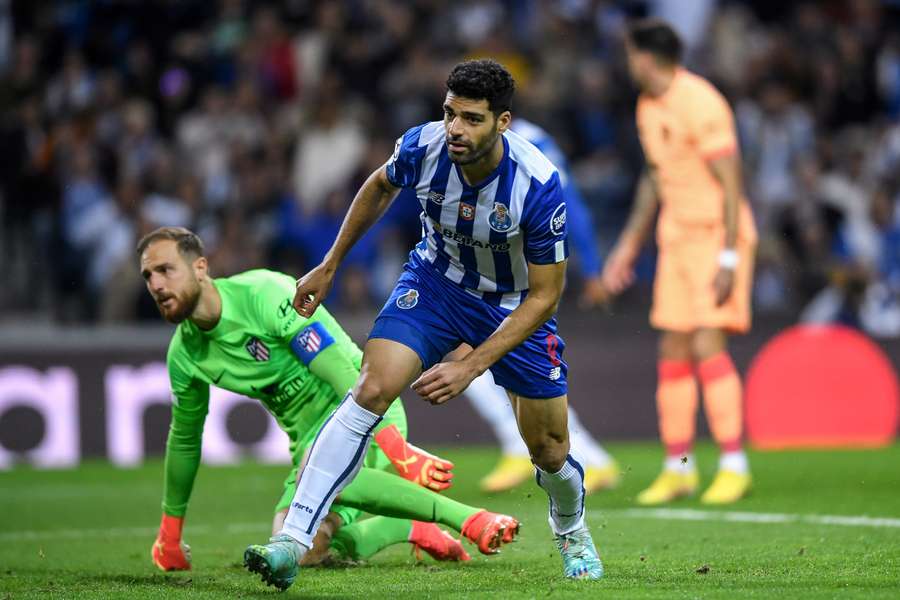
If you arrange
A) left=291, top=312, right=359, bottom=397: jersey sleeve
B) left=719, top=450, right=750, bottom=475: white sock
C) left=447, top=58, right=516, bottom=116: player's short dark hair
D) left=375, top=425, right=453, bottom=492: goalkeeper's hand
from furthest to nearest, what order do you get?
1. left=719, top=450, right=750, bottom=475: white sock
2. left=291, top=312, right=359, bottom=397: jersey sleeve
3. left=375, top=425, right=453, bottom=492: goalkeeper's hand
4. left=447, top=58, right=516, bottom=116: player's short dark hair

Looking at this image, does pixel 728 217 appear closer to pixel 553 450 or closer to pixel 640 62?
pixel 640 62

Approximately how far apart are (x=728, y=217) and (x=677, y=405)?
124cm

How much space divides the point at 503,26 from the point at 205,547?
938 cm

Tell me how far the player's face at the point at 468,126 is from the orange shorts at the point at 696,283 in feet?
13.1

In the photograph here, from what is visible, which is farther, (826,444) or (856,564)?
(826,444)

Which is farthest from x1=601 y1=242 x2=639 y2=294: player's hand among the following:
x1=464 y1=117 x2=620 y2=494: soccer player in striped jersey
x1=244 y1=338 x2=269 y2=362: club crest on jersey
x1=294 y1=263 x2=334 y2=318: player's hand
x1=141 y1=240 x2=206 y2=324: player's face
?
x1=294 y1=263 x2=334 y2=318: player's hand

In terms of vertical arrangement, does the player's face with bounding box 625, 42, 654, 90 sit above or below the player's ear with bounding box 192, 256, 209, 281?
above

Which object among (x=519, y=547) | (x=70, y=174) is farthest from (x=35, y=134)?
(x=519, y=547)

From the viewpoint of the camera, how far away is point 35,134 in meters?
14.4

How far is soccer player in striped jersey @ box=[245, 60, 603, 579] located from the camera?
523 cm

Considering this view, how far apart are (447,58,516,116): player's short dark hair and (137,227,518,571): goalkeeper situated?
1.43 metres

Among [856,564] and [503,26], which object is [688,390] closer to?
[856,564]

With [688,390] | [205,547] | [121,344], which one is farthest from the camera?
[121,344]

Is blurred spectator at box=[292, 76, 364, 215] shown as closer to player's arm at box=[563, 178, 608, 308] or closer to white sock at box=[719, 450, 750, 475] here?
player's arm at box=[563, 178, 608, 308]
